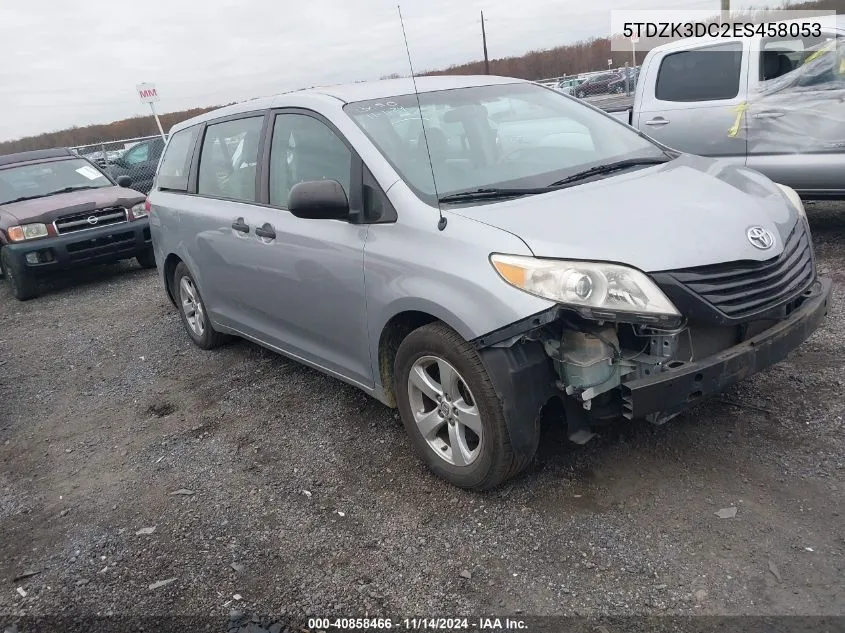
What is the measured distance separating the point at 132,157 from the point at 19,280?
818 centimetres

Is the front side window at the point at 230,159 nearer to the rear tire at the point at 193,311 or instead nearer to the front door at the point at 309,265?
the front door at the point at 309,265

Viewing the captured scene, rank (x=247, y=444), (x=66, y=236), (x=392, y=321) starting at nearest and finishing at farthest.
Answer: (x=392, y=321) < (x=247, y=444) < (x=66, y=236)

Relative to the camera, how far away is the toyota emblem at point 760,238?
9.15 ft

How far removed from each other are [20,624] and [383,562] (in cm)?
150

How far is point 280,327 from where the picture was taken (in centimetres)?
418

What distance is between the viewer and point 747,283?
2727 mm

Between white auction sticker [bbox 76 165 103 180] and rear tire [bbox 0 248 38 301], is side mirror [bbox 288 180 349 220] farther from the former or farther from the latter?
white auction sticker [bbox 76 165 103 180]

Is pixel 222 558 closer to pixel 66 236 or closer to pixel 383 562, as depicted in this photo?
pixel 383 562

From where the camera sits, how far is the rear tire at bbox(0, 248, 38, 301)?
8.45 meters

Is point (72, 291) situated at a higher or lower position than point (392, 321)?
lower

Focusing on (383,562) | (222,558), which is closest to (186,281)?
(222,558)

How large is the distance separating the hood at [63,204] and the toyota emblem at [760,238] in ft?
26.8

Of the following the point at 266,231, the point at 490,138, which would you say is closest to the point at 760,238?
the point at 490,138

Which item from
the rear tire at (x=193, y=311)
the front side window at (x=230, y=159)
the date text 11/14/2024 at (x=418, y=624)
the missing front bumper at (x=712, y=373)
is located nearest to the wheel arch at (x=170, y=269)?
the rear tire at (x=193, y=311)
